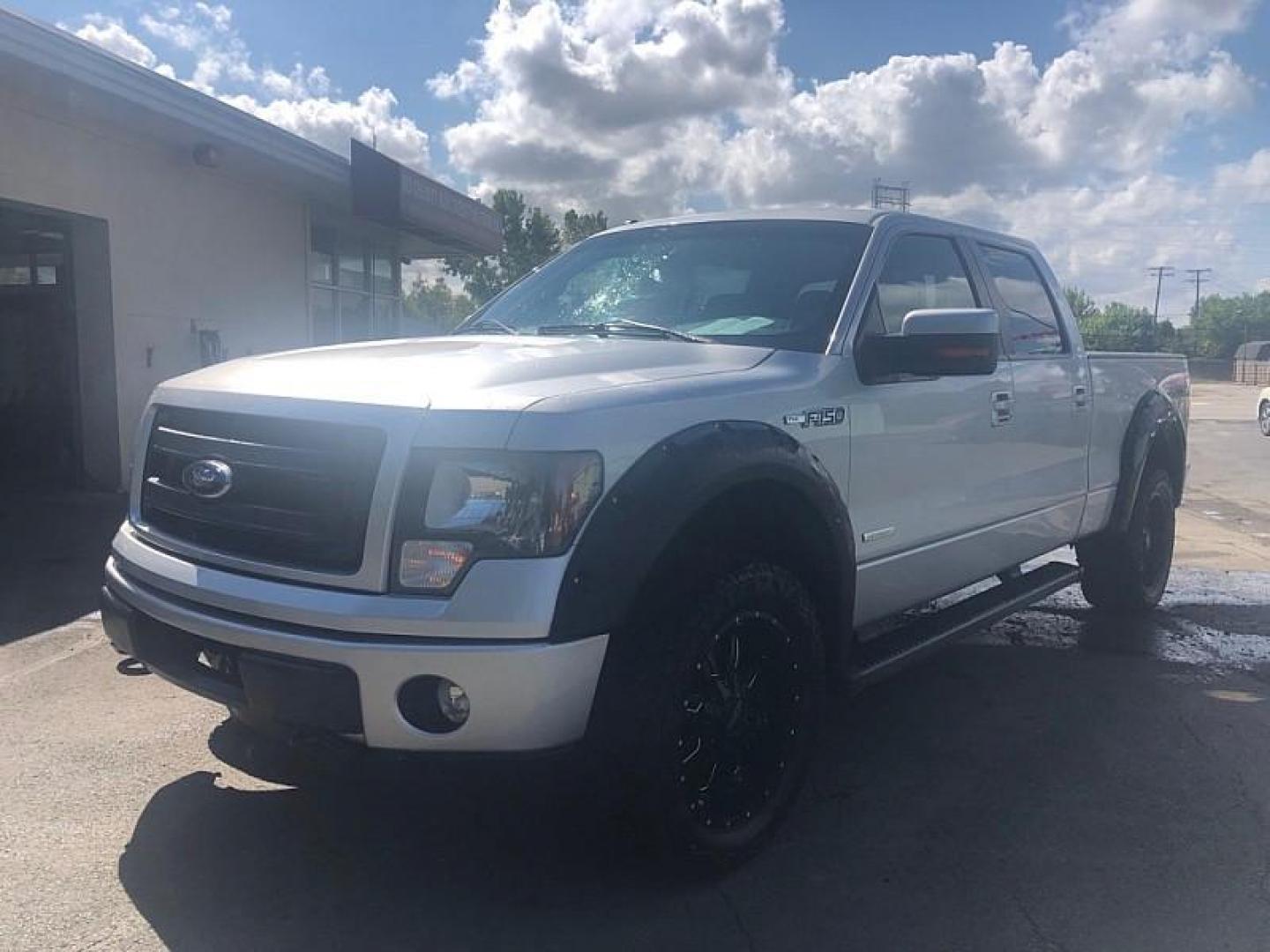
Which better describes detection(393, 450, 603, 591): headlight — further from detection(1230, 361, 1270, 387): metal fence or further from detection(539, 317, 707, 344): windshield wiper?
detection(1230, 361, 1270, 387): metal fence

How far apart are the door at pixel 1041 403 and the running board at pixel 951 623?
0.18 meters

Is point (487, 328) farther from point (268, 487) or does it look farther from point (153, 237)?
point (153, 237)

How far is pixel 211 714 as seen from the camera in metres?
4.45

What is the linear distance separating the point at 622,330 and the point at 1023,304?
240cm

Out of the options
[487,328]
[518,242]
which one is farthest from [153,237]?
[518,242]

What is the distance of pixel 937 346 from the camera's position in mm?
3588

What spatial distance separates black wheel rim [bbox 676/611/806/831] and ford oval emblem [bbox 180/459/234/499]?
1388 millimetres

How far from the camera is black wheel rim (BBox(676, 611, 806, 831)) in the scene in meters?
2.99

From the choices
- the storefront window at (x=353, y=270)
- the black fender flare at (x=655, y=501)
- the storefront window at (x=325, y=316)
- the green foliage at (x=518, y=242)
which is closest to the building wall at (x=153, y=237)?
the storefront window at (x=325, y=316)

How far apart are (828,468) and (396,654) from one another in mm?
1609

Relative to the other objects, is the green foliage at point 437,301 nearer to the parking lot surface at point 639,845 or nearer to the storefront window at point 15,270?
the storefront window at point 15,270

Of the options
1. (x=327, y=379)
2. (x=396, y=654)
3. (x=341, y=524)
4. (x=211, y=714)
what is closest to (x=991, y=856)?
(x=396, y=654)

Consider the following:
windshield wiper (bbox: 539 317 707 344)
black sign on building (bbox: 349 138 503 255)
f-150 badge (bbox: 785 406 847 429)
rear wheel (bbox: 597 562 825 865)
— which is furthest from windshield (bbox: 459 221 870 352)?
black sign on building (bbox: 349 138 503 255)

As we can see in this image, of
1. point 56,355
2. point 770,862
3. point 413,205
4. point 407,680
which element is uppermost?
point 413,205
